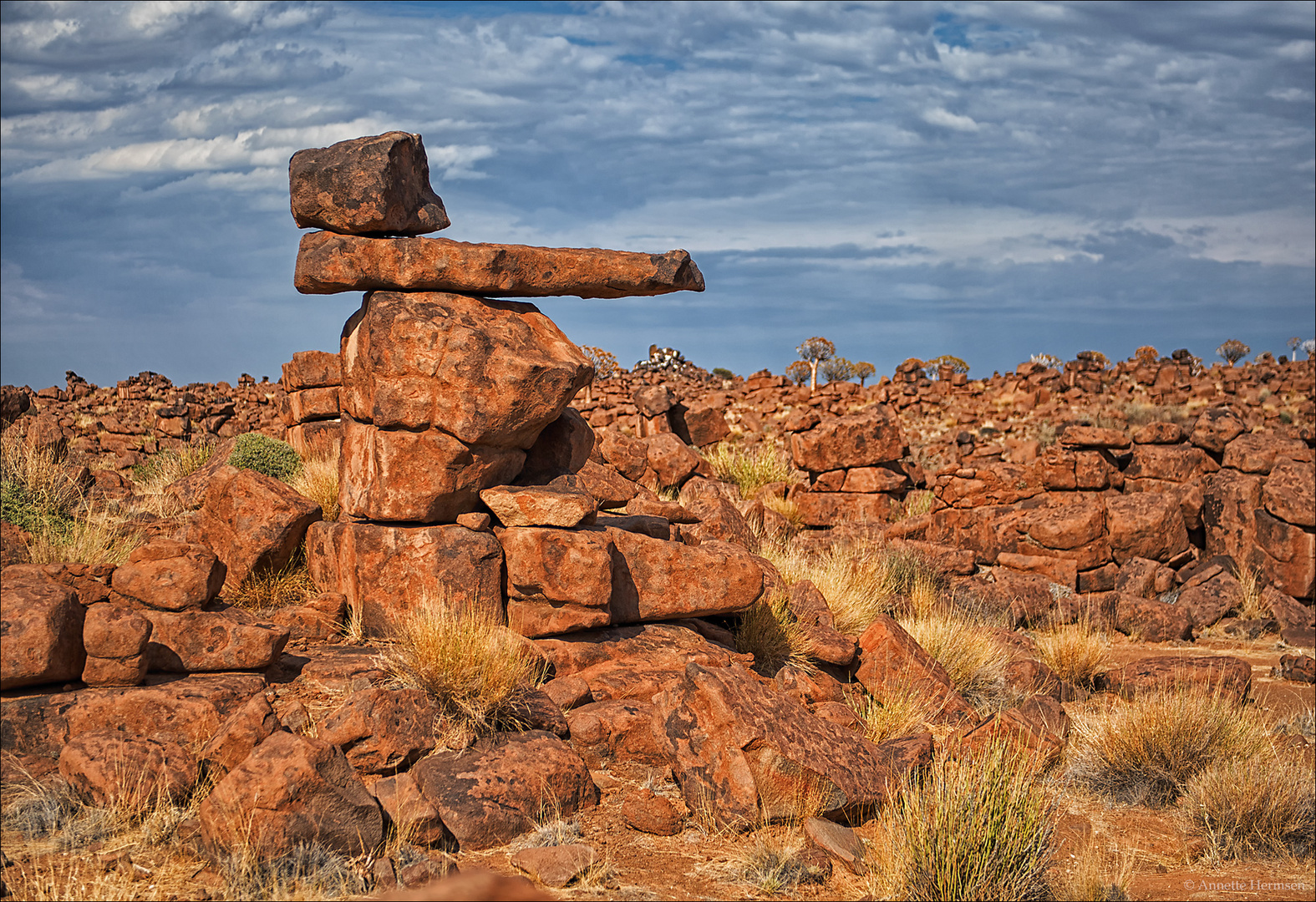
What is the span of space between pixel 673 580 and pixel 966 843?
3.57m

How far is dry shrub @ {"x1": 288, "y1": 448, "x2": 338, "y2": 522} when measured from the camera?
34.4 feet

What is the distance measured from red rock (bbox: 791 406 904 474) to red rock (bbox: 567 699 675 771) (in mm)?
10180

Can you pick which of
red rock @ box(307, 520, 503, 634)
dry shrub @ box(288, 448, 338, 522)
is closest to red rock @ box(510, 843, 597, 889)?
red rock @ box(307, 520, 503, 634)

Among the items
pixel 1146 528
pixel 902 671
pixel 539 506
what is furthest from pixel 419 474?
pixel 1146 528

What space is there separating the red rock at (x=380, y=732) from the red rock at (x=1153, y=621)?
1048 cm

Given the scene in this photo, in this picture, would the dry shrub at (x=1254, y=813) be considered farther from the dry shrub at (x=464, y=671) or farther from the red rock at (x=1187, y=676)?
the dry shrub at (x=464, y=671)

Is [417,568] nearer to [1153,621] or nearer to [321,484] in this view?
[321,484]

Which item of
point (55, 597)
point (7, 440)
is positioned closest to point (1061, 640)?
point (55, 597)

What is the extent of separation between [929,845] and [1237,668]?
6.60 metres

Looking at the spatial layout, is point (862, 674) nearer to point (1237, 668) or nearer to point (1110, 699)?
point (1110, 699)

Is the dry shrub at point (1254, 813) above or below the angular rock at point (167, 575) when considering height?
below

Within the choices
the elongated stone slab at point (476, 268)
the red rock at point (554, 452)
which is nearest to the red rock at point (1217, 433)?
the elongated stone slab at point (476, 268)

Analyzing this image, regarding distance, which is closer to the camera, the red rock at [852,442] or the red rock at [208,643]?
the red rock at [208,643]

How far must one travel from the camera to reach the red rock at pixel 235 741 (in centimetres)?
542
